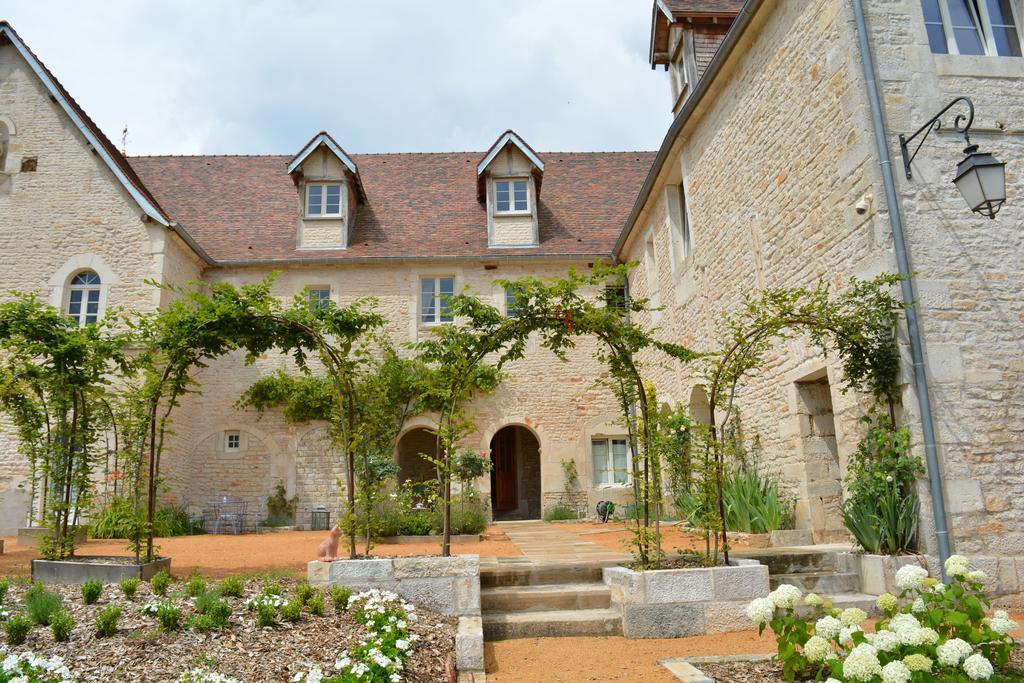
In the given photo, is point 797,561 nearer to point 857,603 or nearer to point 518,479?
→ point 857,603

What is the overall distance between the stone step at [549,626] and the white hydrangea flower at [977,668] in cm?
250

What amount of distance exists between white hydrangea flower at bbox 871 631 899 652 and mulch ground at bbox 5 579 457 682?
2243 millimetres

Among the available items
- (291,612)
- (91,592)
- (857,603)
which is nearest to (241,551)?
(91,592)

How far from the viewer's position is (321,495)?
13453 mm

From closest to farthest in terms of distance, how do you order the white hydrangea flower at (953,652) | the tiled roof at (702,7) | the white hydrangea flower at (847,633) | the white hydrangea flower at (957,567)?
the white hydrangea flower at (953,652), the white hydrangea flower at (847,633), the white hydrangea flower at (957,567), the tiled roof at (702,7)

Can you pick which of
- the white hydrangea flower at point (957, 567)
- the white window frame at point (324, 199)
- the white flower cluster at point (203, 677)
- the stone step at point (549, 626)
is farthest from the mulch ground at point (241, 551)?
the white window frame at point (324, 199)

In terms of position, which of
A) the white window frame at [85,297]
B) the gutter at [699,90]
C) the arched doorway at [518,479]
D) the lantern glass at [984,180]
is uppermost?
the gutter at [699,90]

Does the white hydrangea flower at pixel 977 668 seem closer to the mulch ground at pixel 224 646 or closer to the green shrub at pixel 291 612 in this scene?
the mulch ground at pixel 224 646

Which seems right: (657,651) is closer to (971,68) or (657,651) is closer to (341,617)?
(341,617)

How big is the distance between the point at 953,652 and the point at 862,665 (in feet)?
1.41

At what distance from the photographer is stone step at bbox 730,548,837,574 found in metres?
5.86

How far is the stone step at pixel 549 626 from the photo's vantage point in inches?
198

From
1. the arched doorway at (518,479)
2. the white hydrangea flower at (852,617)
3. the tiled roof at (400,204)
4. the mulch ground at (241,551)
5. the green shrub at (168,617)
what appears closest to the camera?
the white hydrangea flower at (852,617)

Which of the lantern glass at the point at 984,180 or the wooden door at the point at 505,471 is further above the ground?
the lantern glass at the point at 984,180
